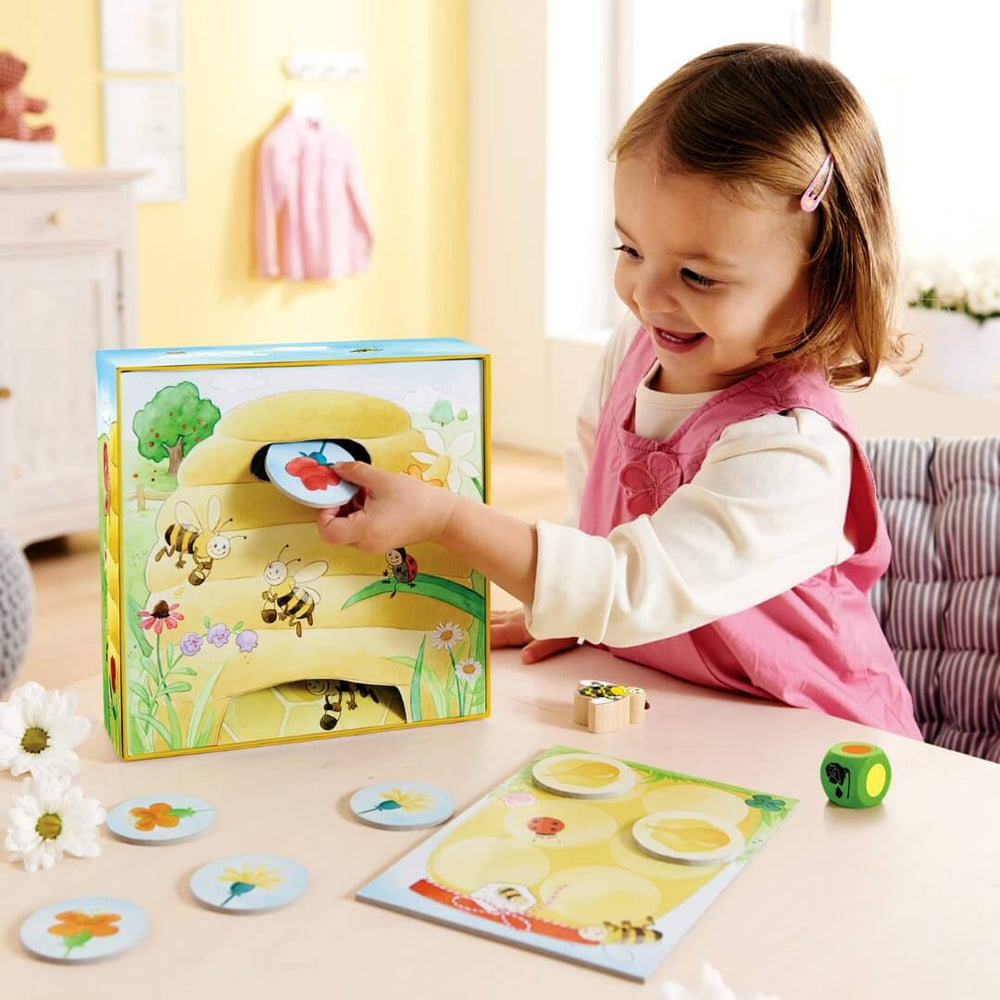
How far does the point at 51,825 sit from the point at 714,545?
0.46 meters

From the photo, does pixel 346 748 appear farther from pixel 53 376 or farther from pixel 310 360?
pixel 53 376

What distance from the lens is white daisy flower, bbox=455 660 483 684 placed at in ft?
3.21

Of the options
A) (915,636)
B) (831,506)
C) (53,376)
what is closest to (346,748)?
(831,506)

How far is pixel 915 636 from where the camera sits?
140cm

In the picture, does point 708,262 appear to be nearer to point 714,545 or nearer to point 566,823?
point 714,545

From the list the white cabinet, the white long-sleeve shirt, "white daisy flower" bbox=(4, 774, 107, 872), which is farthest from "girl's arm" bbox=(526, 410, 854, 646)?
the white cabinet

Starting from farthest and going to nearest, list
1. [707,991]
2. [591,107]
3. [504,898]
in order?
[591,107]
[504,898]
[707,991]

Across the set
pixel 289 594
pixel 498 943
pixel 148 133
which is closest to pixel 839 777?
pixel 498 943

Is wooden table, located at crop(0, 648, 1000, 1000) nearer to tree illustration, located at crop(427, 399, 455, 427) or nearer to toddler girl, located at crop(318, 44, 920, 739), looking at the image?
toddler girl, located at crop(318, 44, 920, 739)

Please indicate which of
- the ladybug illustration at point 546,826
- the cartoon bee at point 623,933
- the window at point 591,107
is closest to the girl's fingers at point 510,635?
the ladybug illustration at point 546,826

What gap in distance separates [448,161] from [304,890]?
4.04 m

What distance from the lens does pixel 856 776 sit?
0.83m

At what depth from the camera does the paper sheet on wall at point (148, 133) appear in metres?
3.75

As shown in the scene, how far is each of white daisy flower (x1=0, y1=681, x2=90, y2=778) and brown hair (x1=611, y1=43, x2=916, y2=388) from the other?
1.81 ft
